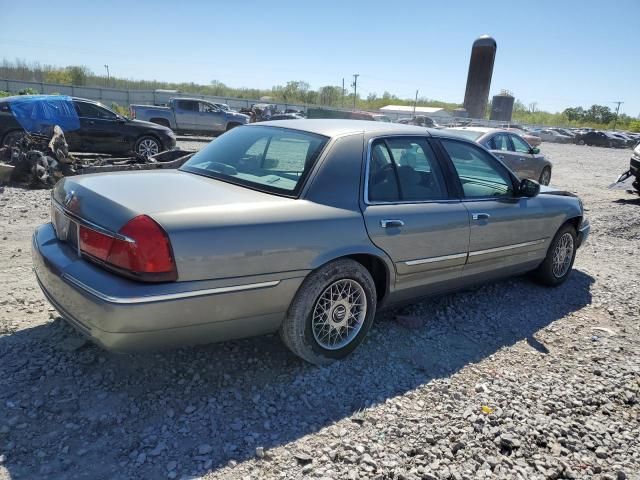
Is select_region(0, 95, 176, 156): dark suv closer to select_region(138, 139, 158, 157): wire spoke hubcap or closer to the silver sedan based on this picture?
select_region(138, 139, 158, 157): wire spoke hubcap

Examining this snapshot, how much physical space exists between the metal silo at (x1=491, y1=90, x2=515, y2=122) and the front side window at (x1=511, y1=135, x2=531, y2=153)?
53.9m

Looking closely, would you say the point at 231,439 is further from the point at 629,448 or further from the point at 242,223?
the point at 629,448

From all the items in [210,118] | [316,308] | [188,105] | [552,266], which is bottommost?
[552,266]

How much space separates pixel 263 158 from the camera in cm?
359

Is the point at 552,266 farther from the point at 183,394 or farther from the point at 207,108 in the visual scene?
the point at 207,108

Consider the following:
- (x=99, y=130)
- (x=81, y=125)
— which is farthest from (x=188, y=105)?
(x=81, y=125)

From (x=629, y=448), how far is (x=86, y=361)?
3275mm

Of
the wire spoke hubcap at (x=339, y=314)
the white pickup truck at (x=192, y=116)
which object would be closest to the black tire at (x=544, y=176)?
the wire spoke hubcap at (x=339, y=314)

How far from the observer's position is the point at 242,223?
269cm

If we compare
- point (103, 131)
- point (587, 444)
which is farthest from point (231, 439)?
point (103, 131)

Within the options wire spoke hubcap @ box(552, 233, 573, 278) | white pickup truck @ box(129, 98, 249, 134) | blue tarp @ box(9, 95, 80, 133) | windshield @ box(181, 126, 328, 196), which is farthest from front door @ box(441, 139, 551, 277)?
white pickup truck @ box(129, 98, 249, 134)

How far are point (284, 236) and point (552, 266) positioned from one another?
3447 millimetres

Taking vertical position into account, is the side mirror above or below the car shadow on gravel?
above

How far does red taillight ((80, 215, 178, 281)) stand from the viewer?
2.46 metres
